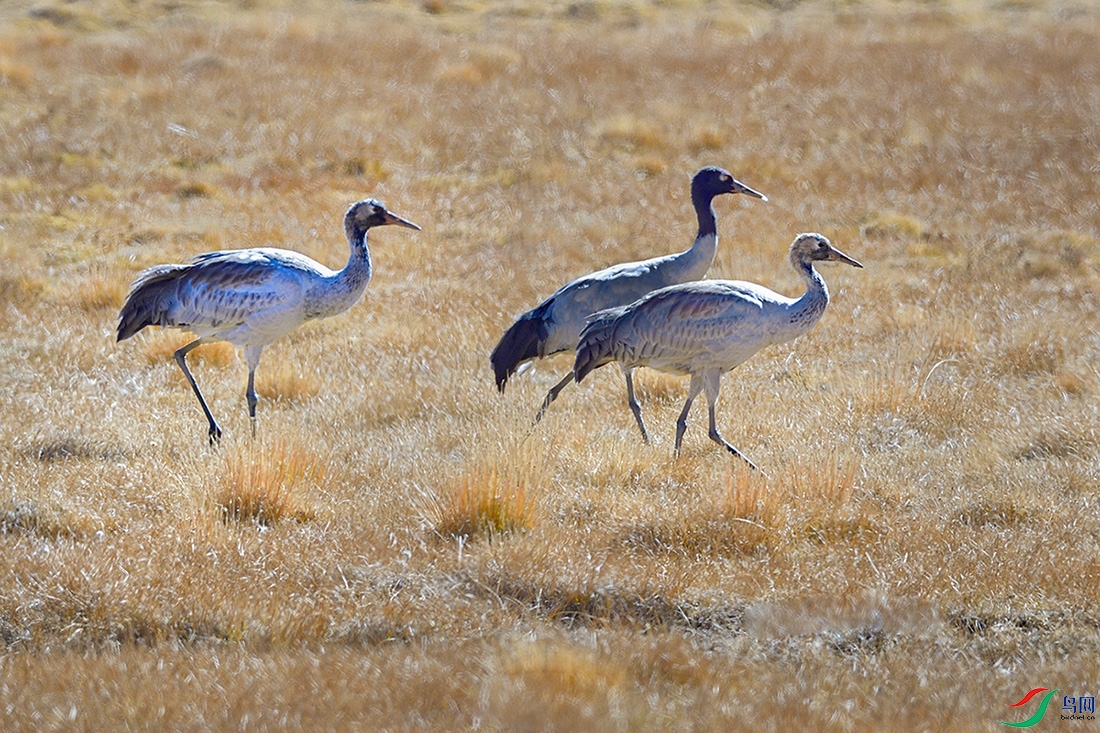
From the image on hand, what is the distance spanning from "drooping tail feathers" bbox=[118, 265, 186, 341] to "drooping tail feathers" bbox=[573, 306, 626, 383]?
2534 millimetres

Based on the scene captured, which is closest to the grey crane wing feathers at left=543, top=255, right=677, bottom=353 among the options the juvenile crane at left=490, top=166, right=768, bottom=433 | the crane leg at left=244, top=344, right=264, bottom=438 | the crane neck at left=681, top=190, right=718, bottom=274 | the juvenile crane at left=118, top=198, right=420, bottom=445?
the juvenile crane at left=490, top=166, right=768, bottom=433

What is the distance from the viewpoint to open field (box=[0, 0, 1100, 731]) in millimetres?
4586

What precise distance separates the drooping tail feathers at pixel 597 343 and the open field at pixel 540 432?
533mm

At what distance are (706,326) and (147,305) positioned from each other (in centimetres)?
346

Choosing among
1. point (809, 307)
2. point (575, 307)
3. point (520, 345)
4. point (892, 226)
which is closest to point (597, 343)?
point (575, 307)

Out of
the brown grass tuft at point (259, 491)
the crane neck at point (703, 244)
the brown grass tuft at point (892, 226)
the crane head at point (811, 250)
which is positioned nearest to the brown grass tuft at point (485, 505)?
the brown grass tuft at point (259, 491)

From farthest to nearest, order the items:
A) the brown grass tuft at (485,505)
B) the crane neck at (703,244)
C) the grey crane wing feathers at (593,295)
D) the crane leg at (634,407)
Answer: the crane neck at (703,244) < the grey crane wing feathers at (593,295) < the crane leg at (634,407) < the brown grass tuft at (485,505)

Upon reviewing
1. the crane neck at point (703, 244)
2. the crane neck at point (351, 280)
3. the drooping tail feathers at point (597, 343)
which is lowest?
the drooping tail feathers at point (597, 343)

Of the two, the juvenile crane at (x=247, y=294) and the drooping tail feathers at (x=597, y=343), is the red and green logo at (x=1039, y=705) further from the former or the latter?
the juvenile crane at (x=247, y=294)

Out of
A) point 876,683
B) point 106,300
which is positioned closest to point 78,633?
point 876,683

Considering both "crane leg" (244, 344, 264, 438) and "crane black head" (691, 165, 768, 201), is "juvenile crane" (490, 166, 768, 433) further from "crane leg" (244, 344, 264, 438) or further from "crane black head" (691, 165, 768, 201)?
"crane leg" (244, 344, 264, 438)

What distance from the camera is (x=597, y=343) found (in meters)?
7.60

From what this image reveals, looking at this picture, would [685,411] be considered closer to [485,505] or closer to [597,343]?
[597,343]

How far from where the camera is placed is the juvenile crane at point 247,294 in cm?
786
